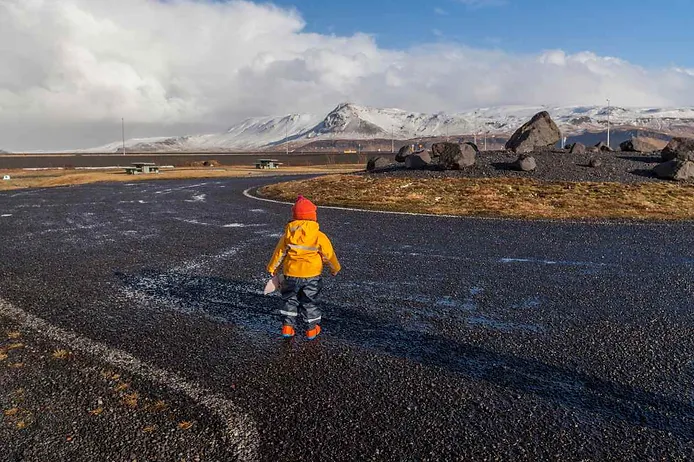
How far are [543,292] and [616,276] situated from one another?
1963 mm

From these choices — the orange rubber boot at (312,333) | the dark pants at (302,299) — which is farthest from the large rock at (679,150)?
the orange rubber boot at (312,333)

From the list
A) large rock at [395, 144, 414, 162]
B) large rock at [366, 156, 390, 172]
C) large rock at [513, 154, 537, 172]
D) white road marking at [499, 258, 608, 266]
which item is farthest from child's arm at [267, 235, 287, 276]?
large rock at [395, 144, 414, 162]

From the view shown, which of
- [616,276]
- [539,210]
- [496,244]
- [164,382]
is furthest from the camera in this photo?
[539,210]

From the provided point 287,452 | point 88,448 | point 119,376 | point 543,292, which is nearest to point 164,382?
point 119,376

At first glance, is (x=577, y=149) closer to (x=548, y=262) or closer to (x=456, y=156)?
(x=456, y=156)

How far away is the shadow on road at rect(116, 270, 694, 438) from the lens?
15.0ft

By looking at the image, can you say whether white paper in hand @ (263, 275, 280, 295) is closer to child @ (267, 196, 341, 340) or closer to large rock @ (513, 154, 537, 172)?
child @ (267, 196, 341, 340)

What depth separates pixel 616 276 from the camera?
936 centimetres

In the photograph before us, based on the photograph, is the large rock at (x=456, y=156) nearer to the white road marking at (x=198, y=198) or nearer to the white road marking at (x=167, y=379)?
the white road marking at (x=198, y=198)

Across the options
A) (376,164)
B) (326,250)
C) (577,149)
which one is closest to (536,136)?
(577,149)

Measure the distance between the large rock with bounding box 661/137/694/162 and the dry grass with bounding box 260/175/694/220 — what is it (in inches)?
228

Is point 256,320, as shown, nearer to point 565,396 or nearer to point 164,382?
point 164,382

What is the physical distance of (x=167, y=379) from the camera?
5.14m

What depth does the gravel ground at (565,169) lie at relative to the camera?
82.4ft
